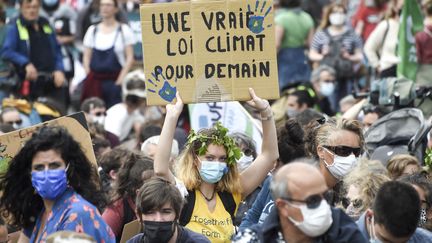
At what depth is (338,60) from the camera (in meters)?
18.1

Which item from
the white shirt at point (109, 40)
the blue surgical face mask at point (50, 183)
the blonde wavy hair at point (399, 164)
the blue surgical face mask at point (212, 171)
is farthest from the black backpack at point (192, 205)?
the white shirt at point (109, 40)

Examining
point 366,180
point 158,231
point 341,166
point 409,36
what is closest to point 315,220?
point 158,231

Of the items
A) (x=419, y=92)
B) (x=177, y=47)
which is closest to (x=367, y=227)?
(x=177, y=47)

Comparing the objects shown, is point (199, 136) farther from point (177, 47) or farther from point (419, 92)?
point (419, 92)

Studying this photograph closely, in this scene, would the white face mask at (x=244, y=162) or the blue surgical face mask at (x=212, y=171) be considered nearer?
the blue surgical face mask at (x=212, y=171)

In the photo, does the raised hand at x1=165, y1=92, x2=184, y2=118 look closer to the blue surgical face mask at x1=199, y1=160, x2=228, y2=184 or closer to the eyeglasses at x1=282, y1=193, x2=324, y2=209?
the blue surgical face mask at x1=199, y1=160, x2=228, y2=184

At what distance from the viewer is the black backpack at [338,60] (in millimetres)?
18047

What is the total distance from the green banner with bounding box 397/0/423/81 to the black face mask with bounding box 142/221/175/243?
7.06 metres

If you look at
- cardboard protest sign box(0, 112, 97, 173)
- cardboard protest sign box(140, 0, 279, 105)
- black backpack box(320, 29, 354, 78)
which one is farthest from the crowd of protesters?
black backpack box(320, 29, 354, 78)

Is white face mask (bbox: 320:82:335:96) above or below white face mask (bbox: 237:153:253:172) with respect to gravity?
below

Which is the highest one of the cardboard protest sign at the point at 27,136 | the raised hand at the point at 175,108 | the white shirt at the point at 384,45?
the raised hand at the point at 175,108

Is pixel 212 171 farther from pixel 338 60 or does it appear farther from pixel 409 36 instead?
pixel 338 60

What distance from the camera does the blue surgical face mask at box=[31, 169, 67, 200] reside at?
26.5 ft

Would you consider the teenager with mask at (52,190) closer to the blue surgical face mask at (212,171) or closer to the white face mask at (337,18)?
the blue surgical face mask at (212,171)
